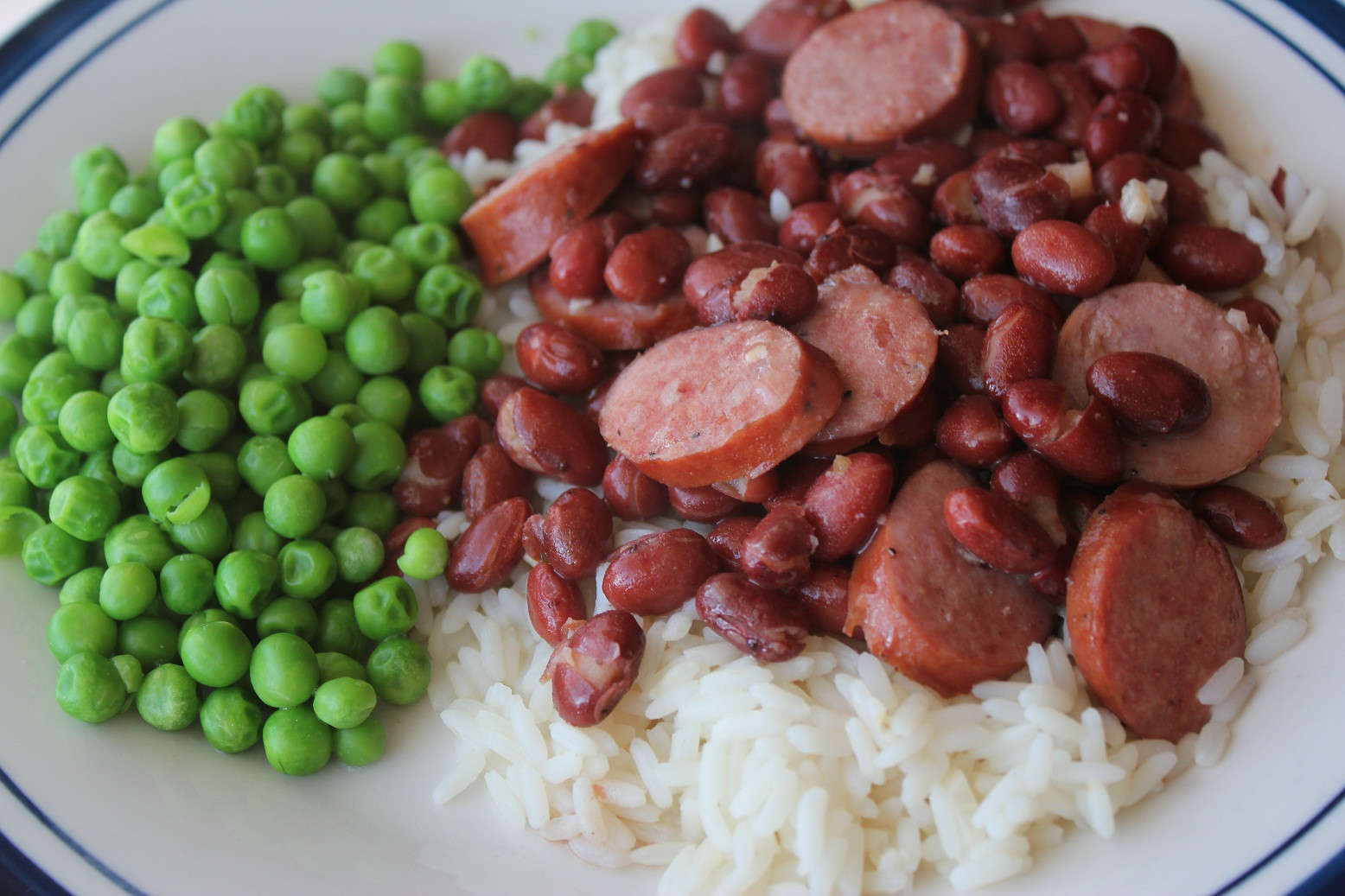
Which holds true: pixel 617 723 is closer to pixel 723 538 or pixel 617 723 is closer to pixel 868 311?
pixel 723 538

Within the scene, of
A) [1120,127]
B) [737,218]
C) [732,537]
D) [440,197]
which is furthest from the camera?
[440,197]

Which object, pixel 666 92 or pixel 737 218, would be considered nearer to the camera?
pixel 737 218

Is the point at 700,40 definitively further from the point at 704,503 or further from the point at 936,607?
the point at 936,607

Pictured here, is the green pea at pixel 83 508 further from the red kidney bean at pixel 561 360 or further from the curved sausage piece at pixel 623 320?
the curved sausage piece at pixel 623 320

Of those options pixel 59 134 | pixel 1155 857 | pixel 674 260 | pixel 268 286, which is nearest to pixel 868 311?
pixel 674 260

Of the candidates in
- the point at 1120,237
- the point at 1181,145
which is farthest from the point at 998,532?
the point at 1181,145

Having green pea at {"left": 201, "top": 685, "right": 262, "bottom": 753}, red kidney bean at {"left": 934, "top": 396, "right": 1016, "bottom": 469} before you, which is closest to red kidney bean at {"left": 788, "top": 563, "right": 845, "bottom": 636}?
red kidney bean at {"left": 934, "top": 396, "right": 1016, "bottom": 469}
